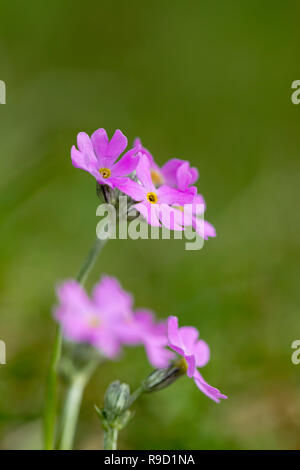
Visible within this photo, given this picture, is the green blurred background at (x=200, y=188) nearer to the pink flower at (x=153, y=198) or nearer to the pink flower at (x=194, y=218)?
the pink flower at (x=194, y=218)

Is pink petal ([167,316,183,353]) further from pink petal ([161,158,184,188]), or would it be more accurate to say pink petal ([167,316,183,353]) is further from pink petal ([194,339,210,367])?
pink petal ([161,158,184,188])

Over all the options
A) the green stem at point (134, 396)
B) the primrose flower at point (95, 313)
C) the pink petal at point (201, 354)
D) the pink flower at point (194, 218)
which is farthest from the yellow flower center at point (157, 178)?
the green stem at point (134, 396)

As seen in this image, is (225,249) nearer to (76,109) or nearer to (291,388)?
(291,388)

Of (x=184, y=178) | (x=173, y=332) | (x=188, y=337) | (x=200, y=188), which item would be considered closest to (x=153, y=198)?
(x=184, y=178)

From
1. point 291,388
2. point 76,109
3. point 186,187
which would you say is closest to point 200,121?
point 76,109

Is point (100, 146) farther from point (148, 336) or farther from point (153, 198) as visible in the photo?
point (148, 336)
